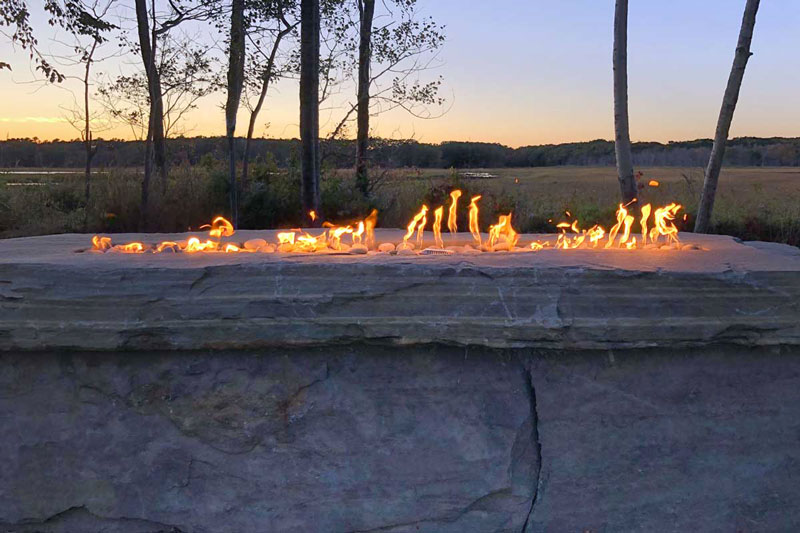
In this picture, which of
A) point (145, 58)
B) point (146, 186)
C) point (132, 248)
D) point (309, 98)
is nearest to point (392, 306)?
point (132, 248)

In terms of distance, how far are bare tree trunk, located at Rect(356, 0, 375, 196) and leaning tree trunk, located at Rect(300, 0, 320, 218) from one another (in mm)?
2656

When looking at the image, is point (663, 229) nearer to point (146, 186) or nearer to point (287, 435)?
point (287, 435)

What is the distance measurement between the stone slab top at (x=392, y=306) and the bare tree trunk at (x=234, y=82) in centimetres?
435

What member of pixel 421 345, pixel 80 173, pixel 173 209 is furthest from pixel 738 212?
pixel 80 173

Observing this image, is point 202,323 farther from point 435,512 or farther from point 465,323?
point 435,512

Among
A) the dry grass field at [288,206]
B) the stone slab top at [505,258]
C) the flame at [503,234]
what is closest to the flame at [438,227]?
the flame at [503,234]

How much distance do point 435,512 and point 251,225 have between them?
5.73 meters

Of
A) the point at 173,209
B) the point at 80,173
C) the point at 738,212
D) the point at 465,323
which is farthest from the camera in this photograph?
the point at 80,173

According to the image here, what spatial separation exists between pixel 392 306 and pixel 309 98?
14.3ft

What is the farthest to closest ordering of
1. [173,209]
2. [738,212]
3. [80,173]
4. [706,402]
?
[80,173] → [738,212] → [173,209] → [706,402]

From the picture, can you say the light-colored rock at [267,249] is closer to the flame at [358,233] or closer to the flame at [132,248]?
the flame at [358,233]

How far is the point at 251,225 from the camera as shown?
7.91 meters

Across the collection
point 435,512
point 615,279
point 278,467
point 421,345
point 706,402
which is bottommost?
point 435,512

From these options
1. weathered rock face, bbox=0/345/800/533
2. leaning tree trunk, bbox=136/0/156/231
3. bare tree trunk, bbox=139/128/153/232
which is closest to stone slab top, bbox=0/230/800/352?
weathered rock face, bbox=0/345/800/533
